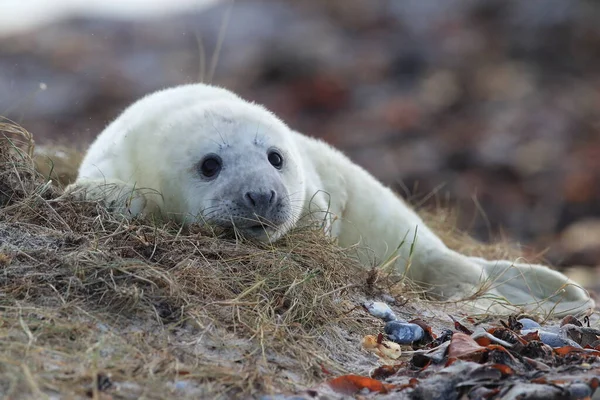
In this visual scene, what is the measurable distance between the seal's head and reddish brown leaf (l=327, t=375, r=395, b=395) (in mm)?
1154

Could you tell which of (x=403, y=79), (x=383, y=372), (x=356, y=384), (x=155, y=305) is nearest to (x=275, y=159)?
(x=155, y=305)

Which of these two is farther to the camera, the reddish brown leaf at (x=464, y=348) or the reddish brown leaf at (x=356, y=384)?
the reddish brown leaf at (x=464, y=348)

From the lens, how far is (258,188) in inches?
172

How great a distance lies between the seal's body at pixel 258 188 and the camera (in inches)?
175

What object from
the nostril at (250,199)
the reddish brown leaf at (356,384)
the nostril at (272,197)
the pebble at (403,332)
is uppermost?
the nostril at (272,197)

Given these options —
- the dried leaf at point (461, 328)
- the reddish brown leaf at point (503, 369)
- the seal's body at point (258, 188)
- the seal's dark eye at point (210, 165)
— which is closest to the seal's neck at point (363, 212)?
the seal's body at point (258, 188)

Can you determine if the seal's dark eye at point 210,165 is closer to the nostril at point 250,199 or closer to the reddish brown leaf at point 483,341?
the nostril at point 250,199

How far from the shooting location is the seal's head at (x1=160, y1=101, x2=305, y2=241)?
4.38m

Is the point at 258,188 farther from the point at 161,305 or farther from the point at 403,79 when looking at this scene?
the point at 403,79

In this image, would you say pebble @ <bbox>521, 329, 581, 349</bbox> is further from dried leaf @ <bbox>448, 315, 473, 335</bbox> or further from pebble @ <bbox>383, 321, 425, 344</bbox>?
pebble @ <bbox>383, 321, 425, 344</bbox>

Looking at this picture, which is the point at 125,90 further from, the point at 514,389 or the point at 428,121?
the point at 514,389

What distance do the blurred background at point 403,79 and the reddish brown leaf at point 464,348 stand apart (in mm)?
8485

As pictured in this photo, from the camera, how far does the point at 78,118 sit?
18594 mm

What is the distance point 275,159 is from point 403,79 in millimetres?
15248
